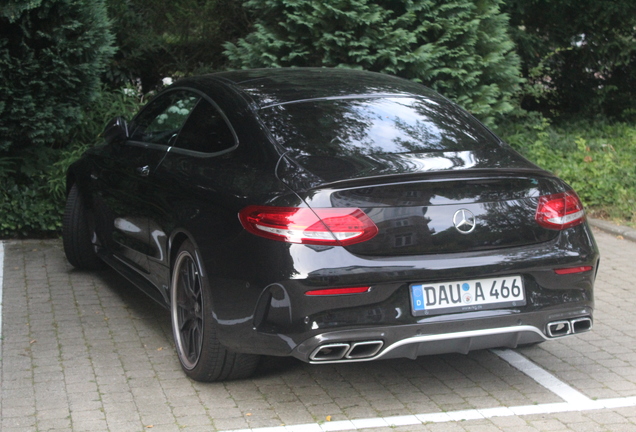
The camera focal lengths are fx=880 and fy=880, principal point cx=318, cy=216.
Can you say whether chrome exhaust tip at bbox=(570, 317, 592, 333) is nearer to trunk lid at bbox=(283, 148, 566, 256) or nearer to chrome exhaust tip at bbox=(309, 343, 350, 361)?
trunk lid at bbox=(283, 148, 566, 256)

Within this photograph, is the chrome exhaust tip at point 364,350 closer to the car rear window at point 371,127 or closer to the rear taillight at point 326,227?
the rear taillight at point 326,227

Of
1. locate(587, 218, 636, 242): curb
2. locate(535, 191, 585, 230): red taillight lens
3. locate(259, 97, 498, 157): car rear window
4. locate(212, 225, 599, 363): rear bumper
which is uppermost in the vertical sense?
locate(259, 97, 498, 157): car rear window

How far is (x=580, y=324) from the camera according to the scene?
13.9 feet

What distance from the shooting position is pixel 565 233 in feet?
13.9

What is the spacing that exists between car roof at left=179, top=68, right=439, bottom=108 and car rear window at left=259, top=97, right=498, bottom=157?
9 centimetres

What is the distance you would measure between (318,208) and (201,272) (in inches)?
32.1

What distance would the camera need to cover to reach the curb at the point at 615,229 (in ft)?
27.1

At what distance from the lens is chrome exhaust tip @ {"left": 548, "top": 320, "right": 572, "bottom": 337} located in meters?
4.15

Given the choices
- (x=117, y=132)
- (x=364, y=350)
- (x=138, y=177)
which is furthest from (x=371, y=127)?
(x=117, y=132)

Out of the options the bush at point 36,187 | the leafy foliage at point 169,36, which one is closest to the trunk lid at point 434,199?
the bush at point 36,187

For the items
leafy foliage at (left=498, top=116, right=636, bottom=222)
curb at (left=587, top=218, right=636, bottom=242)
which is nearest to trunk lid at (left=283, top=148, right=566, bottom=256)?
curb at (left=587, top=218, right=636, bottom=242)

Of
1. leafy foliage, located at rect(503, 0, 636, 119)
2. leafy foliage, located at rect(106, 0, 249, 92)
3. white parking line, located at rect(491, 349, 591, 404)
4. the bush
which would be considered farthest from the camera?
leafy foliage, located at rect(503, 0, 636, 119)

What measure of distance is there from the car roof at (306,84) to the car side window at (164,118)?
0.11 metres

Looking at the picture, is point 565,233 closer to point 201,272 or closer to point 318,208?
point 318,208
